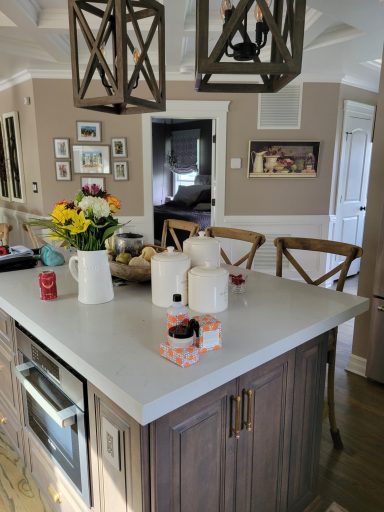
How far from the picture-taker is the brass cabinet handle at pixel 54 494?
5.05ft

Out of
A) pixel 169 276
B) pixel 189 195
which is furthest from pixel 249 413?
pixel 189 195

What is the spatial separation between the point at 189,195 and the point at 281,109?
3327 mm

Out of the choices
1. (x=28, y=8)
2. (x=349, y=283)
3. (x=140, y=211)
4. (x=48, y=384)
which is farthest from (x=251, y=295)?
(x=349, y=283)

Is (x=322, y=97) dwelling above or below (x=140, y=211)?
above

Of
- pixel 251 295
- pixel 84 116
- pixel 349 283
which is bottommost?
pixel 349 283

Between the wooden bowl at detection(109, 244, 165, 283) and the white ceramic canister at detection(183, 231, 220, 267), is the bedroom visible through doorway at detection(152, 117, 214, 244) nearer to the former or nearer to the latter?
the wooden bowl at detection(109, 244, 165, 283)

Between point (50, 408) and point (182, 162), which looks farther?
point (182, 162)

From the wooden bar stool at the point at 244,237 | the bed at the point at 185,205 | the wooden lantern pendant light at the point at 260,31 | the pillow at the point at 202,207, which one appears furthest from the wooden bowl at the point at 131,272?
the pillow at the point at 202,207

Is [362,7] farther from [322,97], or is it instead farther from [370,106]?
[370,106]

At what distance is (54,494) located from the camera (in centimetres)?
156

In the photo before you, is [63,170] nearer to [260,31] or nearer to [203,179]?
[260,31]

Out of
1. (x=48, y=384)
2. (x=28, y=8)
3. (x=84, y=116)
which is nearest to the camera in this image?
(x=48, y=384)

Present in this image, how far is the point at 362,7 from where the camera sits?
2.53m

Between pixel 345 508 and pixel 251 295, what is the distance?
1057 millimetres
